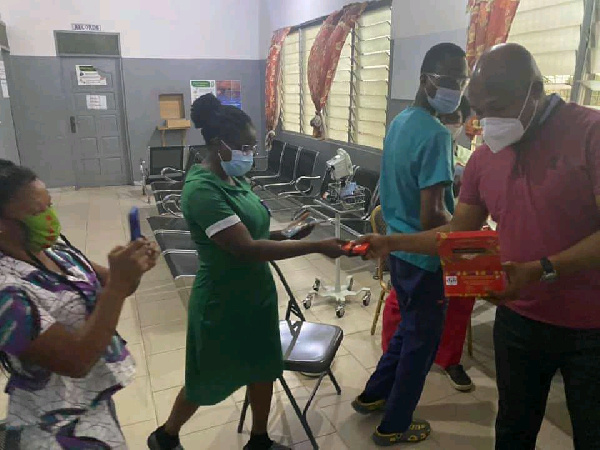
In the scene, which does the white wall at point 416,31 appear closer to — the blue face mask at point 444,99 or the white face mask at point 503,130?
the blue face mask at point 444,99

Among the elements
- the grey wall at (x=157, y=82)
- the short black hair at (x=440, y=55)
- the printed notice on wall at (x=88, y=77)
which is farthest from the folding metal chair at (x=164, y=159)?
the short black hair at (x=440, y=55)

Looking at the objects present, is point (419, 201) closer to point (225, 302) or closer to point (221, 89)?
point (225, 302)

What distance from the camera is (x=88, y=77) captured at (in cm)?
740

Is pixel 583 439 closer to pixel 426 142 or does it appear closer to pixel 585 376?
pixel 585 376

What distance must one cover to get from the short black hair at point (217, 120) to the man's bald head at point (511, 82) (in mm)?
818

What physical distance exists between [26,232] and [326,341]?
140cm

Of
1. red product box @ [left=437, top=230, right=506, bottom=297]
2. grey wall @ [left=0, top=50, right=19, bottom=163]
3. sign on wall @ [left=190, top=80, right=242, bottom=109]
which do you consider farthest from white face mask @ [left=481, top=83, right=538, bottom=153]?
sign on wall @ [left=190, top=80, right=242, bottom=109]

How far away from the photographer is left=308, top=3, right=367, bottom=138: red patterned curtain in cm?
500

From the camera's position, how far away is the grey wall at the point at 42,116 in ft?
23.1

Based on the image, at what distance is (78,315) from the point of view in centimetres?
108

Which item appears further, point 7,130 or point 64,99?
point 64,99

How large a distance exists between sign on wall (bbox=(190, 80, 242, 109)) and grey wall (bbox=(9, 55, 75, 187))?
209 cm

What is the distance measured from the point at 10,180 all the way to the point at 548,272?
1.26 m

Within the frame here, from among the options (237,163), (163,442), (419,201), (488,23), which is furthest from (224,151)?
(488,23)
